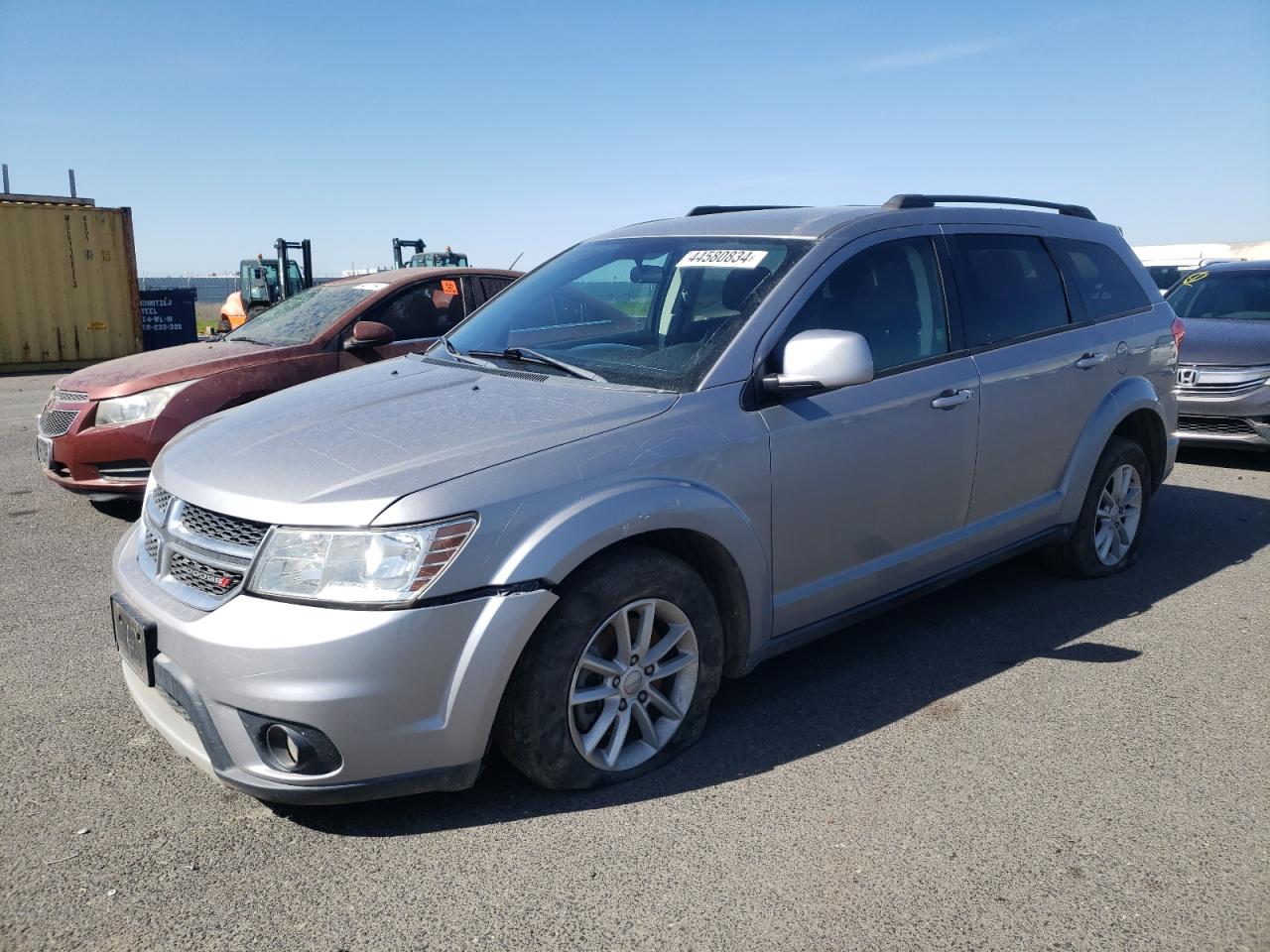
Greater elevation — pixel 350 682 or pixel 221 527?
pixel 221 527

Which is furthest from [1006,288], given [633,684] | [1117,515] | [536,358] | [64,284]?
[64,284]

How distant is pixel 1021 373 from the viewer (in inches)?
170

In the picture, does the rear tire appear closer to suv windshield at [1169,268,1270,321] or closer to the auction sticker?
the auction sticker

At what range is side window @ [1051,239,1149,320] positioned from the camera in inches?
193

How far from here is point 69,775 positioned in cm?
322

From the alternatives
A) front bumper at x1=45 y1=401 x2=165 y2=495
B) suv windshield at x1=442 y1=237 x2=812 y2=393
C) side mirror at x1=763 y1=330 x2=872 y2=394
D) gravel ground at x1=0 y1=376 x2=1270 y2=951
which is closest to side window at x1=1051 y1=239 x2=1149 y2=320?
gravel ground at x1=0 y1=376 x2=1270 y2=951

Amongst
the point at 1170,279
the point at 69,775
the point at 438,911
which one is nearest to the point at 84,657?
the point at 69,775

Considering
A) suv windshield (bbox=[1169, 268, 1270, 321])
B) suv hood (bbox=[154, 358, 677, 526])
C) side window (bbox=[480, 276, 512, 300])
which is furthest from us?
suv windshield (bbox=[1169, 268, 1270, 321])

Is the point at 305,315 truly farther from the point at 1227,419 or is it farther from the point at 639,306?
the point at 1227,419

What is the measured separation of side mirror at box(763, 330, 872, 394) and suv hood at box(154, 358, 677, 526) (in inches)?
15.7

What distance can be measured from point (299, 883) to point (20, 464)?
7184 mm

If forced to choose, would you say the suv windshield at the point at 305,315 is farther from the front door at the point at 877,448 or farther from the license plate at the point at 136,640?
the front door at the point at 877,448

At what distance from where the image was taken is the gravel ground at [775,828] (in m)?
2.52

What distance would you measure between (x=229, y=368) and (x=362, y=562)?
4.29m
